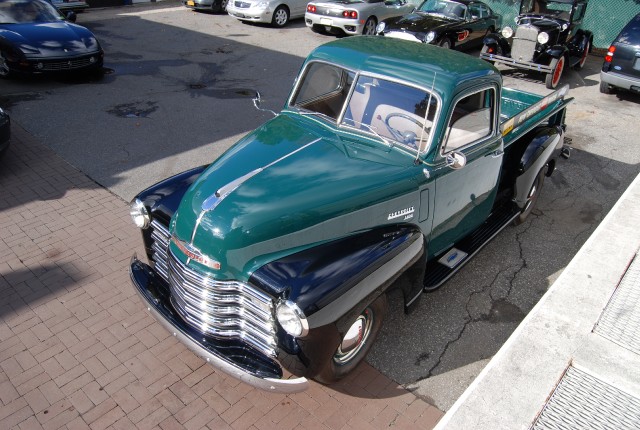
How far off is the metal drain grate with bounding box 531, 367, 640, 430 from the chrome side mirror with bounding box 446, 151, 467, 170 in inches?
69.9

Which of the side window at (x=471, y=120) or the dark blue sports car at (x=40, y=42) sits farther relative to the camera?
the dark blue sports car at (x=40, y=42)

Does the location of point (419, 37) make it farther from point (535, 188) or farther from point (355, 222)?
point (355, 222)

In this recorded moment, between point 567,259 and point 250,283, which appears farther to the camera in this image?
point 567,259

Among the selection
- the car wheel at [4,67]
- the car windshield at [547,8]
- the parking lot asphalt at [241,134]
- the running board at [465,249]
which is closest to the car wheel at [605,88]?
the parking lot asphalt at [241,134]

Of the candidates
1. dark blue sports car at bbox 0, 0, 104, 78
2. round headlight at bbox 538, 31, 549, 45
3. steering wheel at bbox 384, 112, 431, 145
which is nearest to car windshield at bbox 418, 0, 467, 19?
round headlight at bbox 538, 31, 549, 45

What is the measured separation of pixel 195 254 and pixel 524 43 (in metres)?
10.6

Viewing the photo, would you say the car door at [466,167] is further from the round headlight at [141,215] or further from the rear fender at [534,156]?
the round headlight at [141,215]

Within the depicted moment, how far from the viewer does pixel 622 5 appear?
14.3 m

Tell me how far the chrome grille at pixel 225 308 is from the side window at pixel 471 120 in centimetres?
211

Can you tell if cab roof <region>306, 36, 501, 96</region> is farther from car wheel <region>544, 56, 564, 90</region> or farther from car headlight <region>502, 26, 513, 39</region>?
car headlight <region>502, 26, 513, 39</region>

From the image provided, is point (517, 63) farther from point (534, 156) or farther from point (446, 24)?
point (534, 156)

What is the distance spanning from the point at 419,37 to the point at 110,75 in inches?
281

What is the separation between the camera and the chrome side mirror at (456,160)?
13.4 feet

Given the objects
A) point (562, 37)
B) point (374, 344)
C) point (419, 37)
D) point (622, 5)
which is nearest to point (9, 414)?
point (374, 344)
